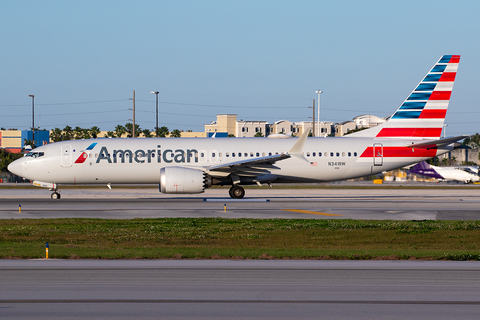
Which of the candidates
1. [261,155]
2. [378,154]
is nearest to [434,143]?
[378,154]

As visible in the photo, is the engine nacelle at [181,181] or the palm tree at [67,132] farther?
the palm tree at [67,132]

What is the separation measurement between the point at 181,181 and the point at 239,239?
15.3 metres

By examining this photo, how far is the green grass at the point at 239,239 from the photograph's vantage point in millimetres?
14812

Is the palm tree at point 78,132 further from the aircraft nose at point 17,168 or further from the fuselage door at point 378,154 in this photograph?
the fuselage door at point 378,154

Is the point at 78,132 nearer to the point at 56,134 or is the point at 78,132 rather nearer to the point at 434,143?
the point at 56,134

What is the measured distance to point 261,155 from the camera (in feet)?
118

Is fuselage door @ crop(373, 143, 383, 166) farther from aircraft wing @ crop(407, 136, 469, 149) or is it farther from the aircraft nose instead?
the aircraft nose

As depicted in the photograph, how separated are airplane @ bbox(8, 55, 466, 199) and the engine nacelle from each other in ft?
4.87

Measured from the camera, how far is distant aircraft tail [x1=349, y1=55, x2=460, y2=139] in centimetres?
3688

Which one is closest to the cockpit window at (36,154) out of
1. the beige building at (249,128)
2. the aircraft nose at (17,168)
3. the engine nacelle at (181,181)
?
the aircraft nose at (17,168)

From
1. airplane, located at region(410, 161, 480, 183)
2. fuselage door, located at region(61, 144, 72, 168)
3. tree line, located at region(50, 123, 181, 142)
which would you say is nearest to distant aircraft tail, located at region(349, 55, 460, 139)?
fuselage door, located at region(61, 144, 72, 168)
